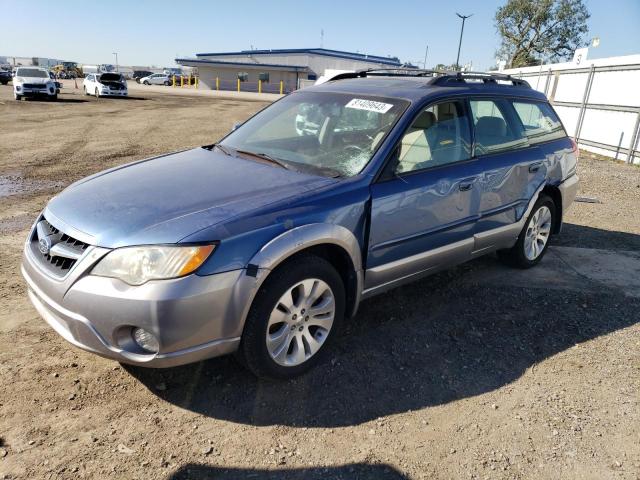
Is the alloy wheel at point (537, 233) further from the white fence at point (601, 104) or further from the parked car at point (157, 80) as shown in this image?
the parked car at point (157, 80)

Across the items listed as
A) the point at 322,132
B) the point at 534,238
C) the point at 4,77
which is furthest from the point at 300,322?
the point at 4,77

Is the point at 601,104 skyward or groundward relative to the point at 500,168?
skyward

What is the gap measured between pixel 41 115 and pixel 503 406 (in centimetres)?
1963

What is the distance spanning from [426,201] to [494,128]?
1.28 m

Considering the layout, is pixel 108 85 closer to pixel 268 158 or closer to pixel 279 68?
pixel 279 68

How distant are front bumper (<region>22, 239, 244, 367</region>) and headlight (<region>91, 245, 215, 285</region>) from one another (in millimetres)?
37

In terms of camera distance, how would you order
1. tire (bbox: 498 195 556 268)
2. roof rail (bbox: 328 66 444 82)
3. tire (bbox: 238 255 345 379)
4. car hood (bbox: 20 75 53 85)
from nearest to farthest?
tire (bbox: 238 255 345 379), roof rail (bbox: 328 66 444 82), tire (bbox: 498 195 556 268), car hood (bbox: 20 75 53 85)

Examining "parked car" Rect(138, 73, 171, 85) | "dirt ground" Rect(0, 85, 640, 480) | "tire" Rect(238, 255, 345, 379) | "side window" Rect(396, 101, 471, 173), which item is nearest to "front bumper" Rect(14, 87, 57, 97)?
"dirt ground" Rect(0, 85, 640, 480)

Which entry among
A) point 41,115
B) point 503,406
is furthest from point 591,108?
point 41,115

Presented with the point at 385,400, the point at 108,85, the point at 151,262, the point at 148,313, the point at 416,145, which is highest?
the point at 416,145

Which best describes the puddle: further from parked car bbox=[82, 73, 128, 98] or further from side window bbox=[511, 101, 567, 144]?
parked car bbox=[82, 73, 128, 98]

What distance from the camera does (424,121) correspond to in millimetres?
3633

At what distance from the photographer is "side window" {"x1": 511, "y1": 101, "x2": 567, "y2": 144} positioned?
465 centimetres

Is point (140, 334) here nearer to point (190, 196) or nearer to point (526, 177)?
point (190, 196)
